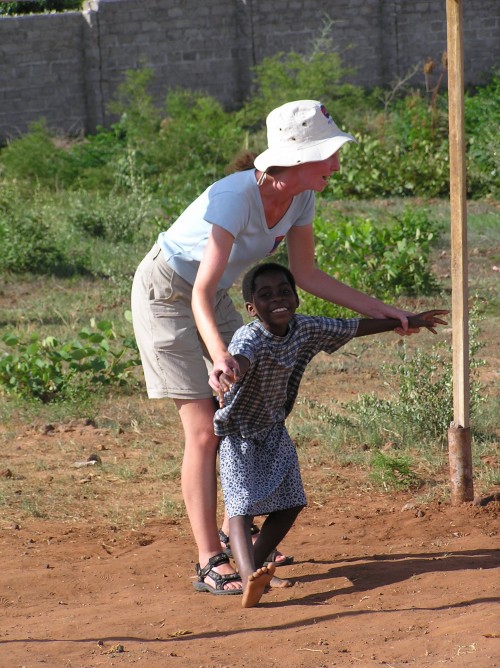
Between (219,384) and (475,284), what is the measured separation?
5515 mm

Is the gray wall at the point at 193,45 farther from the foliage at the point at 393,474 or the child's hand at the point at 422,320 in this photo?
the child's hand at the point at 422,320

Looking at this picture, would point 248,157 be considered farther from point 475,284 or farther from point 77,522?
point 475,284

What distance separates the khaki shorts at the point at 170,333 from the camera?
3.70 meters

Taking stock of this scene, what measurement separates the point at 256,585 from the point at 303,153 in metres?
1.35

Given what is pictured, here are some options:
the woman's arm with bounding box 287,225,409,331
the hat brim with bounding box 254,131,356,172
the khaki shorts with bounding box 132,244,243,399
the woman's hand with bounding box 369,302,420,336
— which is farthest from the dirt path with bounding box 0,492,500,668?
the hat brim with bounding box 254,131,356,172

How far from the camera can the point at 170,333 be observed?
371 centimetres

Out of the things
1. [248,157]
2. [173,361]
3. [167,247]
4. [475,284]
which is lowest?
[475,284]

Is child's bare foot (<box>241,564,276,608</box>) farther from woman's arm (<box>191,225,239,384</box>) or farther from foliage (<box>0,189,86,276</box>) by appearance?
foliage (<box>0,189,86,276</box>)

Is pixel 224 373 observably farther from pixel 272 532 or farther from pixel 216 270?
pixel 272 532

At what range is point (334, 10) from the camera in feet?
55.6

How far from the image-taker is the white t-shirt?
134 inches

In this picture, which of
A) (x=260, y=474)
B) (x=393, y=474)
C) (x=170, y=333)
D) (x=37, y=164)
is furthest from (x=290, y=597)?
(x=37, y=164)

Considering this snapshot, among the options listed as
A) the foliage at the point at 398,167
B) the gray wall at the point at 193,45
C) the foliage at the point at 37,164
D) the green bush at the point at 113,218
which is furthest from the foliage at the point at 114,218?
the gray wall at the point at 193,45

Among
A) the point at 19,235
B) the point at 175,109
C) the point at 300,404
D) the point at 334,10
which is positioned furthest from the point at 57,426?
the point at 334,10
